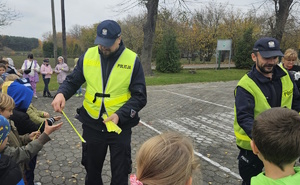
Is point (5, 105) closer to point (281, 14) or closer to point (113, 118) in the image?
point (113, 118)

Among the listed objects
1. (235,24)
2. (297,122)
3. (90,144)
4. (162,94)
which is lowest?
(162,94)

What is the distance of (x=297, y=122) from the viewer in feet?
5.07

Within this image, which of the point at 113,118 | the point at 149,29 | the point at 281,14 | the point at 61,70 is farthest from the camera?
the point at 281,14

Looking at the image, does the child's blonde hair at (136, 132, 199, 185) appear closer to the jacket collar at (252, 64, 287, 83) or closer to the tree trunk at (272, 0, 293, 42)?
the jacket collar at (252, 64, 287, 83)

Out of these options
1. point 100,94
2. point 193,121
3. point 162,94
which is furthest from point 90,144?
point 162,94

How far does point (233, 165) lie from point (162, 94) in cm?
697

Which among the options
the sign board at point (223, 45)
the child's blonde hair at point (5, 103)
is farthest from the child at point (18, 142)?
the sign board at point (223, 45)

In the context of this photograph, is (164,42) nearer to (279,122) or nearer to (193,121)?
(193,121)

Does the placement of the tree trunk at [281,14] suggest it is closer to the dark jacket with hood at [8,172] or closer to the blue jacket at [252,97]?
the blue jacket at [252,97]

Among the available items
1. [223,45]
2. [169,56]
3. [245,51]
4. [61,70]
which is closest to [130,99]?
[61,70]

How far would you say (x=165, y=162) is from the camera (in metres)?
1.23

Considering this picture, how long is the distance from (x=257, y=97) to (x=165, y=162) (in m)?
1.57

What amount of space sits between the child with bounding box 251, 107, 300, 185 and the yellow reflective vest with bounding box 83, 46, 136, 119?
1.42 metres

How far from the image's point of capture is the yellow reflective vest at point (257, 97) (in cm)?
242
